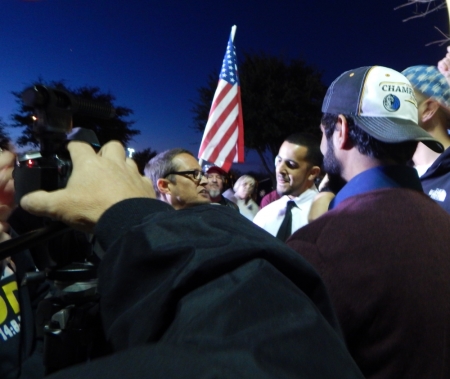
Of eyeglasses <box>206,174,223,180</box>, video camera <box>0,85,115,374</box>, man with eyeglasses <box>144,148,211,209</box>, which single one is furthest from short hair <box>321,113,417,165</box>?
eyeglasses <box>206,174,223,180</box>

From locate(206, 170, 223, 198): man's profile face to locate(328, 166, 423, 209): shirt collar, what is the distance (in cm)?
357

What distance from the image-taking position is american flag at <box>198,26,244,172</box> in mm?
5844

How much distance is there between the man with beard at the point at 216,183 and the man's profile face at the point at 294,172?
1152 millimetres

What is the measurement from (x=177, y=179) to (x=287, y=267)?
3.24 meters

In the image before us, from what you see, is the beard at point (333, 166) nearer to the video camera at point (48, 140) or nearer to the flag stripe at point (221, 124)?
the video camera at point (48, 140)

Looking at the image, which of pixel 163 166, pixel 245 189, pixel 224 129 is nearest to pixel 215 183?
pixel 224 129

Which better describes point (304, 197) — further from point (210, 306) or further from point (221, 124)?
point (210, 306)

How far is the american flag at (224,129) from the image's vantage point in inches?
230

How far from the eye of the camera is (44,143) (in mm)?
953

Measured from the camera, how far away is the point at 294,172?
14.0 ft

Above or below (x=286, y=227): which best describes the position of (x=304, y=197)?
above

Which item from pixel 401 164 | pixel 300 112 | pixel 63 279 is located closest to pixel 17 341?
pixel 63 279

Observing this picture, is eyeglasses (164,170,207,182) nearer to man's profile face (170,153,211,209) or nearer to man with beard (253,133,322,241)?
man's profile face (170,153,211,209)

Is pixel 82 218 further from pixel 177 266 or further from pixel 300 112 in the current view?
pixel 300 112
